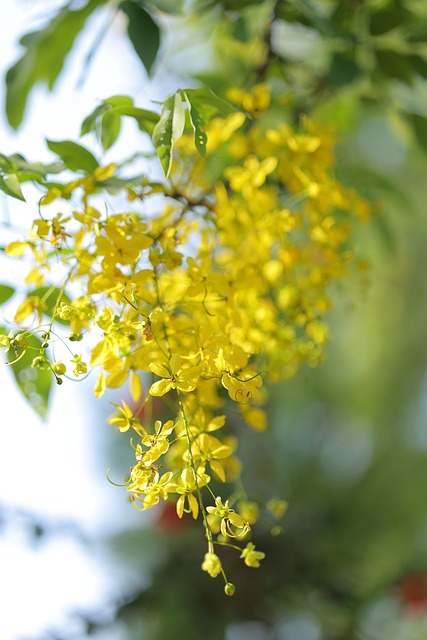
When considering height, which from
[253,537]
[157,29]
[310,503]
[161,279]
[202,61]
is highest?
[157,29]

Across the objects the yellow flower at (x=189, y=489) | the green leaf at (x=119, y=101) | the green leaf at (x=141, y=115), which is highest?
the green leaf at (x=119, y=101)

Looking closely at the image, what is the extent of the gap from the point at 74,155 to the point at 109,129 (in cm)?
5

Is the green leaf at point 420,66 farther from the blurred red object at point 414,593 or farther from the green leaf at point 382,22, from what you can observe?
the blurred red object at point 414,593

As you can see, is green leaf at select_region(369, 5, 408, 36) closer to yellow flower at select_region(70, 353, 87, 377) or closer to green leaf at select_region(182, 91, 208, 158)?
green leaf at select_region(182, 91, 208, 158)

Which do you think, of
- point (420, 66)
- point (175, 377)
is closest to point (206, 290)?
point (175, 377)

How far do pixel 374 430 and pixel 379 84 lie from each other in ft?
3.76

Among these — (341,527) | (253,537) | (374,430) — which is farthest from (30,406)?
(374,430)

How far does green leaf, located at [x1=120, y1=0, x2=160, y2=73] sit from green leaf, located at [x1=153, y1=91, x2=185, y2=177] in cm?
12

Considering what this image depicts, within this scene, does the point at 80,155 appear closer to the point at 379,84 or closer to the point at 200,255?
the point at 200,255

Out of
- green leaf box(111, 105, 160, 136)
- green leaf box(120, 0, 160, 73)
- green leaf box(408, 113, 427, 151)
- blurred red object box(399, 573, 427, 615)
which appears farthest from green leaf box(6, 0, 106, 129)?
blurred red object box(399, 573, 427, 615)

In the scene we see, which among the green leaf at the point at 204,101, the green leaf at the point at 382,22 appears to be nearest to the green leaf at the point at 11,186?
the green leaf at the point at 204,101

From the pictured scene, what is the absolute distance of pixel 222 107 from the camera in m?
0.51

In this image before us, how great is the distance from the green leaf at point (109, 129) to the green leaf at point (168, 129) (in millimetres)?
88

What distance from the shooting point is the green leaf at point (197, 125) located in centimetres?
48
